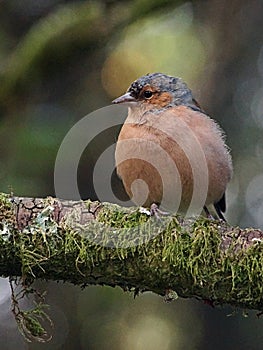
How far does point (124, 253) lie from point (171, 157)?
3.66 feet

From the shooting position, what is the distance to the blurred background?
5758 mm

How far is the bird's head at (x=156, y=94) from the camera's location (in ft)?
15.0

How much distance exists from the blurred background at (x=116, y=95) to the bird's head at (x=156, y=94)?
117 cm

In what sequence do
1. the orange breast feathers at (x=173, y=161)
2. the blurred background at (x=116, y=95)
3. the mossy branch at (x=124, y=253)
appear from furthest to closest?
the blurred background at (x=116, y=95), the orange breast feathers at (x=173, y=161), the mossy branch at (x=124, y=253)

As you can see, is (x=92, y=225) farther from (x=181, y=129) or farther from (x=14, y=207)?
(x=181, y=129)

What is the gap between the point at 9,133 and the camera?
5.76 meters

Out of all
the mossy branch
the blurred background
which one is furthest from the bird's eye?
the mossy branch

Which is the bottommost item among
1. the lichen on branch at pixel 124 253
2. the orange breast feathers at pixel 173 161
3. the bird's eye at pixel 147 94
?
the lichen on branch at pixel 124 253

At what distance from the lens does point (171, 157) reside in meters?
4.05

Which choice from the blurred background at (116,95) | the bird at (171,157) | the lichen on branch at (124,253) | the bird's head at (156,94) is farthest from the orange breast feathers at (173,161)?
the blurred background at (116,95)

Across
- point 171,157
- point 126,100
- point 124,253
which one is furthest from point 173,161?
point 124,253

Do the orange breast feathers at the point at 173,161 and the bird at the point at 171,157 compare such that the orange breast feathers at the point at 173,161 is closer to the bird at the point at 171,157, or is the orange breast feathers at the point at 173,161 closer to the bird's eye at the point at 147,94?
the bird at the point at 171,157

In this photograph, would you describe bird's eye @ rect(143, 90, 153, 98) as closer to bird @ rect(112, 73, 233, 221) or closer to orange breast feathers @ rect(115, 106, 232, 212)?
bird @ rect(112, 73, 233, 221)

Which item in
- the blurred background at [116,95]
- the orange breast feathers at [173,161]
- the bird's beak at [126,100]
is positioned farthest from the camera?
the blurred background at [116,95]
